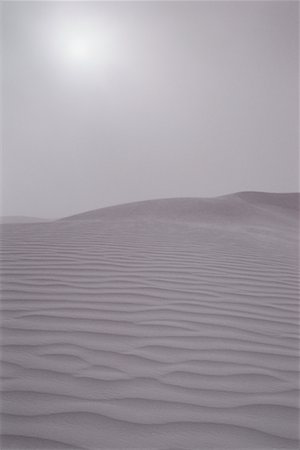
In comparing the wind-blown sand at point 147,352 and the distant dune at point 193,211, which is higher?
the distant dune at point 193,211

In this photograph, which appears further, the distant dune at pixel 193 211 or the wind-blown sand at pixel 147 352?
the distant dune at pixel 193 211

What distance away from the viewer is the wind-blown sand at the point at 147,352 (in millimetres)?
1204

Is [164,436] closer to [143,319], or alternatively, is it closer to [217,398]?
[217,398]

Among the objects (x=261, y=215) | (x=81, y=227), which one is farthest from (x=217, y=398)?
(x=261, y=215)

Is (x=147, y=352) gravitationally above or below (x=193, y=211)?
below

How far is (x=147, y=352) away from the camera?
164cm

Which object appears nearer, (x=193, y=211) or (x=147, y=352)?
(x=147, y=352)

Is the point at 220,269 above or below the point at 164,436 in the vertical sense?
above

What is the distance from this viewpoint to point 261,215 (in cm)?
941

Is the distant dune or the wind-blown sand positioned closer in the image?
the wind-blown sand

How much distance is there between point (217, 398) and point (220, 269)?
6.03 ft

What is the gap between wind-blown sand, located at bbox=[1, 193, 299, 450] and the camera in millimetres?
1204

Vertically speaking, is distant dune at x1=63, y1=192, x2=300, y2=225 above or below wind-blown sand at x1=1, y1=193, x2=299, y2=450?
above

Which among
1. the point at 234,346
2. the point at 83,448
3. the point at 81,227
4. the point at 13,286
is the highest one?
the point at 81,227
